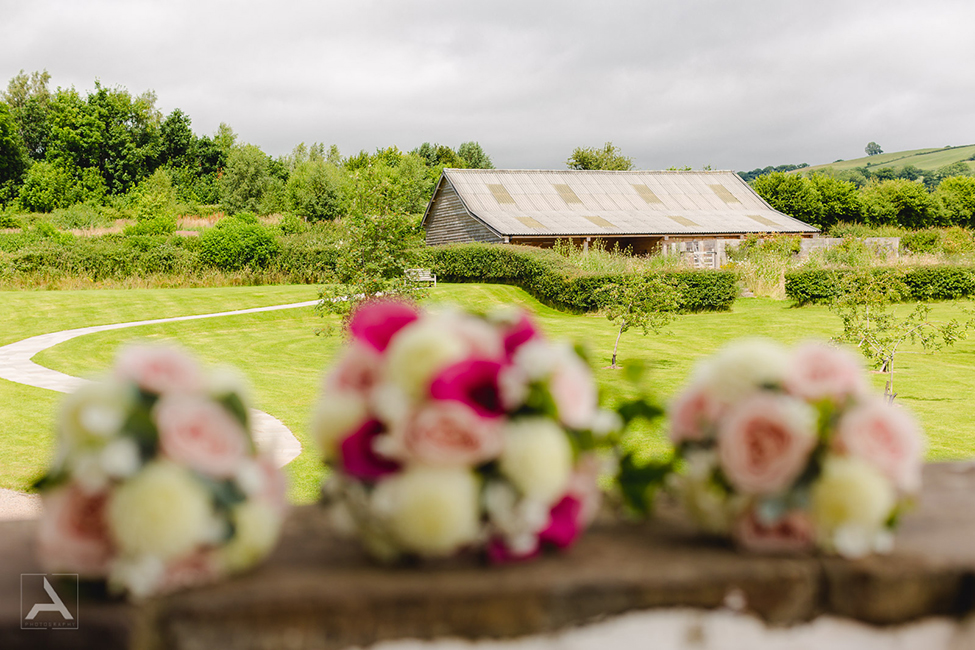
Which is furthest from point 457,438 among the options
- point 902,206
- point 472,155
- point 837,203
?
point 472,155

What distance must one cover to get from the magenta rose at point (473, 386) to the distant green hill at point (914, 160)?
125 m

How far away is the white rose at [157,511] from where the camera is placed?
3.69ft

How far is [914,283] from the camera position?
25406mm

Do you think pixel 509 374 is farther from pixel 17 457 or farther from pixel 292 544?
pixel 17 457

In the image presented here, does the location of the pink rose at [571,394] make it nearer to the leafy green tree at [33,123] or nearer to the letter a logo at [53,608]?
the letter a logo at [53,608]

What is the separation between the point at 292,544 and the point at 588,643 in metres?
0.61

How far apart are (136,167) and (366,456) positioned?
2256 inches

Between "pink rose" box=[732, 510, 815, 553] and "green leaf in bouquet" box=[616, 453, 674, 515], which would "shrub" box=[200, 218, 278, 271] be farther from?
"pink rose" box=[732, 510, 815, 553]

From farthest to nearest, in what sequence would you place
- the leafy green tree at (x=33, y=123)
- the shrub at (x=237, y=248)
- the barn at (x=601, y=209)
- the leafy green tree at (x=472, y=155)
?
the leafy green tree at (x=472, y=155) → the leafy green tree at (x=33, y=123) → the barn at (x=601, y=209) → the shrub at (x=237, y=248)

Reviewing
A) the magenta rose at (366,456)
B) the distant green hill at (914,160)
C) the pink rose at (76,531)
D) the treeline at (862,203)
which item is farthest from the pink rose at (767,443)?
the distant green hill at (914,160)

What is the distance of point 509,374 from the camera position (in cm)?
126

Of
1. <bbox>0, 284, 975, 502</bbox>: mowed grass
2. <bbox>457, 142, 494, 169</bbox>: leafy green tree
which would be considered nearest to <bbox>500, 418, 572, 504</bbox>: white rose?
<bbox>0, 284, 975, 502</bbox>: mowed grass

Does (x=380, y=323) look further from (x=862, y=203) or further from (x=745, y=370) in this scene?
(x=862, y=203)

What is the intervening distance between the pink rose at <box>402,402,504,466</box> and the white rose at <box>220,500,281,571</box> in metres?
0.29
